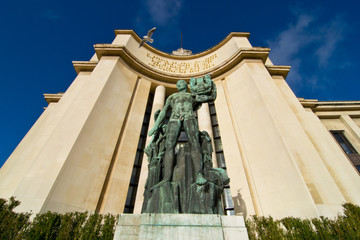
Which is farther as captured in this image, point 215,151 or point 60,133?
point 215,151

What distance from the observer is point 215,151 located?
12492mm

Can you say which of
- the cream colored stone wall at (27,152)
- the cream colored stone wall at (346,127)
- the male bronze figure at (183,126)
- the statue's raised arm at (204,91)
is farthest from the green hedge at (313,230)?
the cream colored stone wall at (346,127)

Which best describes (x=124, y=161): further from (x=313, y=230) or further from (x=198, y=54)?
(x=198, y=54)

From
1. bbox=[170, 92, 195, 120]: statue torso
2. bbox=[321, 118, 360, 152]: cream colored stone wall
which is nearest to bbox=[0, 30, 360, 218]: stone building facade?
bbox=[321, 118, 360, 152]: cream colored stone wall

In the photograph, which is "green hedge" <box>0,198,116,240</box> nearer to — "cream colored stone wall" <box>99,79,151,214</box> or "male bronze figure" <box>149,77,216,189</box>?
"male bronze figure" <box>149,77,216,189</box>

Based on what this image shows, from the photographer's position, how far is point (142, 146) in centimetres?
1297

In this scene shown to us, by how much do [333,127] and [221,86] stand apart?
42.5ft

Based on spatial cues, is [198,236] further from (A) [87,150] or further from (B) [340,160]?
(B) [340,160]

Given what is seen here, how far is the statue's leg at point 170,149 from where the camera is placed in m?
3.59

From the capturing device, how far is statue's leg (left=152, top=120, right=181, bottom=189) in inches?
141

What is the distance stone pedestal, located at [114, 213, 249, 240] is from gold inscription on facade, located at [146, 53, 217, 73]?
52.4 feet

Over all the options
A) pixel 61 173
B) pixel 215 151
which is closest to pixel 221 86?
pixel 215 151

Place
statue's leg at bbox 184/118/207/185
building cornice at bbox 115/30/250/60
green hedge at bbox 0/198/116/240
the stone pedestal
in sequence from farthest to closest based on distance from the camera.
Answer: building cornice at bbox 115/30/250/60, green hedge at bbox 0/198/116/240, statue's leg at bbox 184/118/207/185, the stone pedestal

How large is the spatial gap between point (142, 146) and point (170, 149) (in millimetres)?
9457
